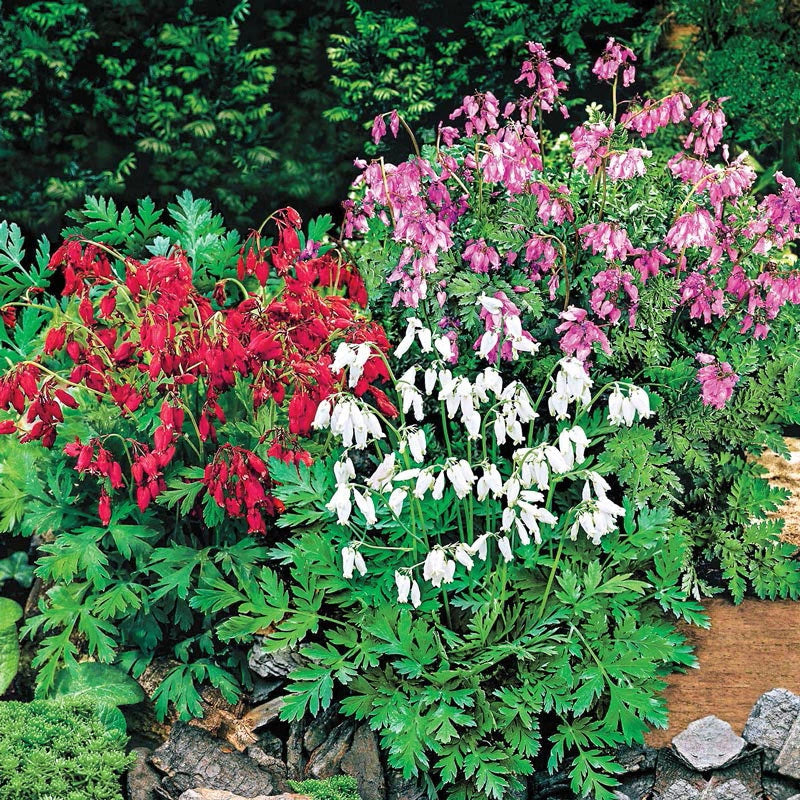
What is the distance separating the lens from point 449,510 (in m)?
4.71

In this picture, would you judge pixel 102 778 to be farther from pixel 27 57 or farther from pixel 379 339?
pixel 27 57

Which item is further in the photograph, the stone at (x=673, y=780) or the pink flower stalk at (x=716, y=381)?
the pink flower stalk at (x=716, y=381)

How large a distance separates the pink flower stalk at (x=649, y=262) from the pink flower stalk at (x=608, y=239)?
91 millimetres

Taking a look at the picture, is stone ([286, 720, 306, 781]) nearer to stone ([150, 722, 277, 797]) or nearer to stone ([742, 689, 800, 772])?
stone ([150, 722, 277, 797])

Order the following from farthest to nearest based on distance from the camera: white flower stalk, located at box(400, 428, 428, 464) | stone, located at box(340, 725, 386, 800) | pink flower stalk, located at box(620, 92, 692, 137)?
pink flower stalk, located at box(620, 92, 692, 137)
stone, located at box(340, 725, 386, 800)
white flower stalk, located at box(400, 428, 428, 464)

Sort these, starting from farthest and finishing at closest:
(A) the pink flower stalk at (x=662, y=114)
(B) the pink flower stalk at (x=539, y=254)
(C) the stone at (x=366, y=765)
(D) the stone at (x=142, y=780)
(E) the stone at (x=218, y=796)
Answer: (A) the pink flower stalk at (x=662, y=114), (B) the pink flower stalk at (x=539, y=254), (C) the stone at (x=366, y=765), (D) the stone at (x=142, y=780), (E) the stone at (x=218, y=796)

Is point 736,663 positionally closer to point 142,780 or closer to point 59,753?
point 142,780

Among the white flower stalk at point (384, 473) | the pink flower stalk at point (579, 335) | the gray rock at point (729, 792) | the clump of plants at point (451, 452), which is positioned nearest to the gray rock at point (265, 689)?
the clump of plants at point (451, 452)

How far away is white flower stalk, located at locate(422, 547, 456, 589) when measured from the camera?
3.66 metres

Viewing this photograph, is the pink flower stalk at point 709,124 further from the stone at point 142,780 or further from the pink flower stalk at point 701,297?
the stone at point 142,780

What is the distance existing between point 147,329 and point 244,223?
4.33 meters

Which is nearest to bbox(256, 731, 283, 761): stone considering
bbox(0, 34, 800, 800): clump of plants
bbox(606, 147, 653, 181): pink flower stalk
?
bbox(0, 34, 800, 800): clump of plants

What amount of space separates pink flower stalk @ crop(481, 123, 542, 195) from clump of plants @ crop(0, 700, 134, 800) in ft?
9.09

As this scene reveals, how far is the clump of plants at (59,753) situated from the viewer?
3674mm
